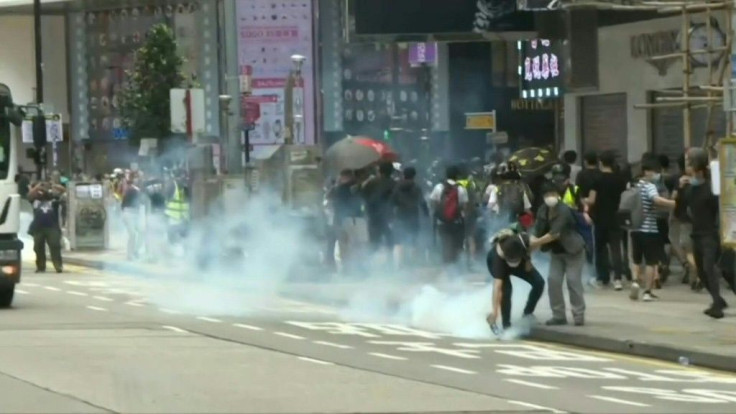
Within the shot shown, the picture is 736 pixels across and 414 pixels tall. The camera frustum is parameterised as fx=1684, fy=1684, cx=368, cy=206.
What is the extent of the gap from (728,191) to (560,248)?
79.2 inches

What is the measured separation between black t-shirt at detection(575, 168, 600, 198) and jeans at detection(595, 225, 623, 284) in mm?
520

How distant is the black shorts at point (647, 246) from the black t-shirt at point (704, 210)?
2025 mm

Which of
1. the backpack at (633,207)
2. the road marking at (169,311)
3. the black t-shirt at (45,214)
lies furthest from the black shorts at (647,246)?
the black t-shirt at (45,214)

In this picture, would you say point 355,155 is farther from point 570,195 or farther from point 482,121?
point 482,121

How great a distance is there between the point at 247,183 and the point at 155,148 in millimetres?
25012

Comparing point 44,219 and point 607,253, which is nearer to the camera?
point 607,253

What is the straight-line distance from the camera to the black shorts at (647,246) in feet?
67.2

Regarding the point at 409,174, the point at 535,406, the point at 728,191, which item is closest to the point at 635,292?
the point at 728,191

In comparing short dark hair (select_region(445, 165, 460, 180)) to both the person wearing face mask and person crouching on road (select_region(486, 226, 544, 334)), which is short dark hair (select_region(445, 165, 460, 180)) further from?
person crouching on road (select_region(486, 226, 544, 334))

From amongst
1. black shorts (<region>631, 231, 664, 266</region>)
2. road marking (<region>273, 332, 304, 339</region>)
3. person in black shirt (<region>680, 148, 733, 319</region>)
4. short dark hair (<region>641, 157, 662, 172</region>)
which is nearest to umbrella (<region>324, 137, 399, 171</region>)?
short dark hair (<region>641, 157, 662, 172</region>)

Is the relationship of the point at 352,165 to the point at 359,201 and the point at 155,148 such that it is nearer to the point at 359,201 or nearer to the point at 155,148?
the point at 359,201

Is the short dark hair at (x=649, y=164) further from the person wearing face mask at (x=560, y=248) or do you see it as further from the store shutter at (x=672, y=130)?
the store shutter at (x=672, y=130)

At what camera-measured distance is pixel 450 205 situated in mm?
25828

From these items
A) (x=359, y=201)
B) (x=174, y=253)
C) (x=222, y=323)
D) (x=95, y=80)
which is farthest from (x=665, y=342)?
(x=95, y=80)
